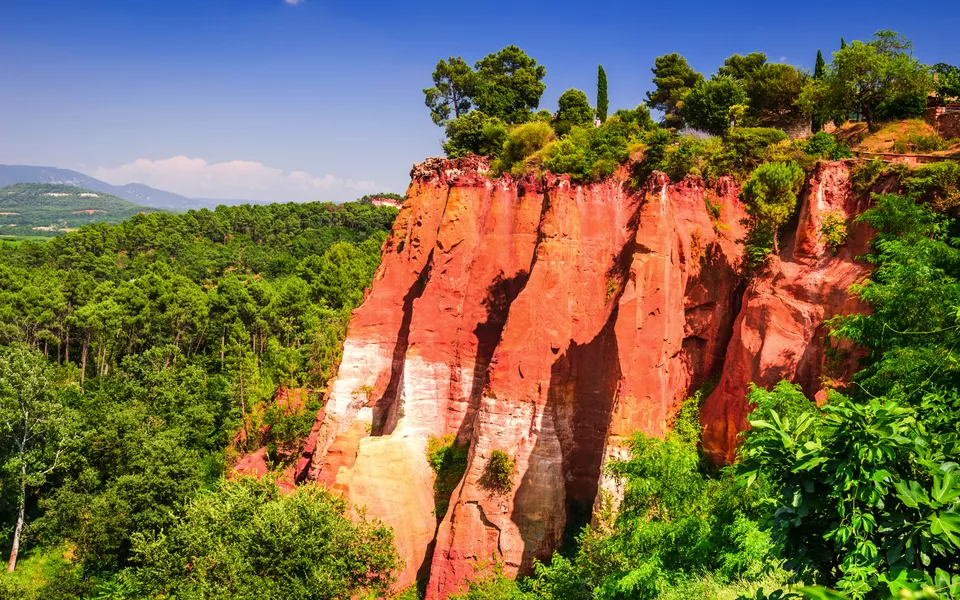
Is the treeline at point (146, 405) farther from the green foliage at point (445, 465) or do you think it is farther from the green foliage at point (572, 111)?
the green foliage at point (572, 111)

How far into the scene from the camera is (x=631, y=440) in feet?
59.6

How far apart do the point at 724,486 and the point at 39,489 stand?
48443 millimetres

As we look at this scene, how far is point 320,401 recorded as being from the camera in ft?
154

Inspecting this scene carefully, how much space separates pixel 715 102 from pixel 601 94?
1411 cm

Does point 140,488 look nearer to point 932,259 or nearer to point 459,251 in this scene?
point 459,251

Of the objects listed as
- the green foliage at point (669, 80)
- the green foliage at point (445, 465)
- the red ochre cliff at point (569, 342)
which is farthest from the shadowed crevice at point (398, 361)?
the green foliage at point (669, 80)

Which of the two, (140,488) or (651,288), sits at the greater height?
(651,288)

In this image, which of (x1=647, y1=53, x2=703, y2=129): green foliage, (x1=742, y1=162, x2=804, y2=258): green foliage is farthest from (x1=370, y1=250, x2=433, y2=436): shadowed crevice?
(x1=647, y1=53, x2=703, y2=129): green foliage

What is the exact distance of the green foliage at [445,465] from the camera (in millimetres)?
25594

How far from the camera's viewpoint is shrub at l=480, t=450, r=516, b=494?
2228cm

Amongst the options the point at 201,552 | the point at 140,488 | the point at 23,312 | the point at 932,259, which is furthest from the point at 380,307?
the point at 23,312

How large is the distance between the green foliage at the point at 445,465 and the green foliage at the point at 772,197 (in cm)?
1450

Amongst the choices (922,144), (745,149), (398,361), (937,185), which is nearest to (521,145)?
(398,361)

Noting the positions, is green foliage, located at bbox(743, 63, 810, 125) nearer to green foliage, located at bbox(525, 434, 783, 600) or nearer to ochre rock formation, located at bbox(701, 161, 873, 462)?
ochre rock formation, located at bbox(701, 161, 873, 462)
